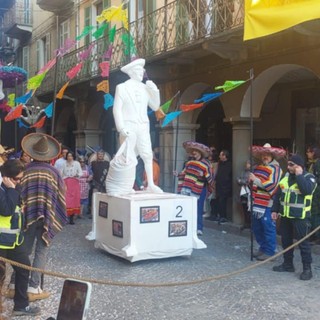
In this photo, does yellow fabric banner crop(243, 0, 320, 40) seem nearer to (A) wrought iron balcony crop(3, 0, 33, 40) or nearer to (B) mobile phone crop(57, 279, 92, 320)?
(B) mobile phone crop(57, 279, 92, 320)

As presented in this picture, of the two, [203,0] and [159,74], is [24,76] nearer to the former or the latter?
[159,74]

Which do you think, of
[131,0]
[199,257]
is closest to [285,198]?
[199,257]

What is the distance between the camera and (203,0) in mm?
10172

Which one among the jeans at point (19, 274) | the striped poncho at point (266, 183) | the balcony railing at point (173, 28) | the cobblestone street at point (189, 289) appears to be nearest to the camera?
the jeans at point (19, 274)

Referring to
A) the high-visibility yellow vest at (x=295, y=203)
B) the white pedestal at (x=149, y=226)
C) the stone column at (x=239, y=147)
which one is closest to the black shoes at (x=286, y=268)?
the high-visibility yellow vest at (x=295, y=203)

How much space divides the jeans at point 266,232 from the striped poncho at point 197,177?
1655mm

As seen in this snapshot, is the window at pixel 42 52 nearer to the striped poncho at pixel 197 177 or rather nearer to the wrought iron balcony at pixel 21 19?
the wrought iron balcony at pixel 21 19

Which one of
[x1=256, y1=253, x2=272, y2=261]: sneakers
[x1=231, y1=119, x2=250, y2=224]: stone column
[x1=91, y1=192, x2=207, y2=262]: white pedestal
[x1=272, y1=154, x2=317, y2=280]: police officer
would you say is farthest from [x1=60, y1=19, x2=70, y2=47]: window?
[x1=272, y1=154, x2=317, y2=280]: police officer

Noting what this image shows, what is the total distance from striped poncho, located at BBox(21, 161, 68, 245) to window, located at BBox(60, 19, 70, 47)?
14.1 meters

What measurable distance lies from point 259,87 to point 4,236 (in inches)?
276

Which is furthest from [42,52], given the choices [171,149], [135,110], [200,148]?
[135,110]

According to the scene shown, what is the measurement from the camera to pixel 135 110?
780 cm

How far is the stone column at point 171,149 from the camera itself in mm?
12562

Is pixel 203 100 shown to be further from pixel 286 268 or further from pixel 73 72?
pixel 286 268
